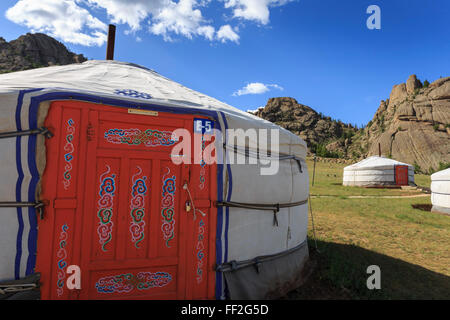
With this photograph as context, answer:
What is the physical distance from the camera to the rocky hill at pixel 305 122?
8025 centimetres

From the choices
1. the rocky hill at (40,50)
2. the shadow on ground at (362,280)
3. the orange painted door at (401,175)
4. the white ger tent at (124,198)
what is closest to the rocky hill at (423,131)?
the orange painted door at (401,175)

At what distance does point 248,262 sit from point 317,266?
1.33 meters

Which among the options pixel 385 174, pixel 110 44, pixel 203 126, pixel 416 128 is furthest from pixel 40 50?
pixel 416 128

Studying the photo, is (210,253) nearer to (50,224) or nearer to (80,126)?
(50,224)

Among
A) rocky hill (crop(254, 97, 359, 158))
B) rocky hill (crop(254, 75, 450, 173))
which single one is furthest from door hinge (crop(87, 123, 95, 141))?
rocky hill (crop(254, 97, 359, 158))

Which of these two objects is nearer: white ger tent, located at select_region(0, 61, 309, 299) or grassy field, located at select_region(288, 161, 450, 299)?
white ger tent, located at select_region(0, 61, 309, 299)

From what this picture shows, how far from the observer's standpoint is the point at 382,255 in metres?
3.90

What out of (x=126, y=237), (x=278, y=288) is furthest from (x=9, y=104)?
(x=278, y=288)

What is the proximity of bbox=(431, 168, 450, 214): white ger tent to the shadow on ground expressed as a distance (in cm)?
456

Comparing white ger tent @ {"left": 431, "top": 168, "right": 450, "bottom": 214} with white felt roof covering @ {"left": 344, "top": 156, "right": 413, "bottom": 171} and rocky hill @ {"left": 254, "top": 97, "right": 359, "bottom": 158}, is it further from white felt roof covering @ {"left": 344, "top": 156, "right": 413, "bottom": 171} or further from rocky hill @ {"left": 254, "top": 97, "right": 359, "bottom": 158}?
rocky hill @ {"left": 254, "top": 97, "right": 359, "bottom": 158}

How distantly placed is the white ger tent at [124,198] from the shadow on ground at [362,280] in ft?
1.36

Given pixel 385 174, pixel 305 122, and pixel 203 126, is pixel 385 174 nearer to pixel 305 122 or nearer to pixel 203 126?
pixel 203 126

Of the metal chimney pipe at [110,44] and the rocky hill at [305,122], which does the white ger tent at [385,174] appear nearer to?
the metal chimney pipe at [110,44]

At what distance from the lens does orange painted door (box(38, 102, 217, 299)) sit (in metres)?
1.97
